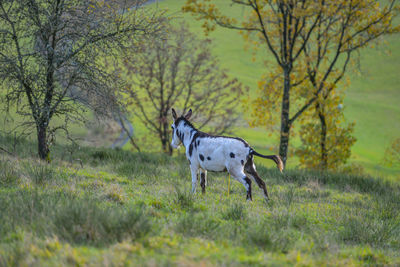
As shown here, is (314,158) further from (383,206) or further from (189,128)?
(189,128)

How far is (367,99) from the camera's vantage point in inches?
2502

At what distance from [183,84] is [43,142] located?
51.0 ft

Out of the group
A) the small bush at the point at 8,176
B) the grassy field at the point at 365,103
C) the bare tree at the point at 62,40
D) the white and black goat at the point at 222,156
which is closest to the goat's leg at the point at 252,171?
the white and black goat at the point at 222,156

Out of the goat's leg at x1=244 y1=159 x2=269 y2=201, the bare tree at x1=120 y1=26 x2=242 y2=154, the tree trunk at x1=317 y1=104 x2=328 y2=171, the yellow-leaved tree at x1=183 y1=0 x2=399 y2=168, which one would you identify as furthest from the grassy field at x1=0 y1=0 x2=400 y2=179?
the goat's leg at x1=244 y1=159 x2=269 y2=201

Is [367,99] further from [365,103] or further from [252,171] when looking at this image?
[252,171]

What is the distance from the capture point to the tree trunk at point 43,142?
10046 millimetres

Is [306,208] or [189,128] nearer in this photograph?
[306,208]

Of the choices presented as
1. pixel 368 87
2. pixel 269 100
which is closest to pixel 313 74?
pixel 269 100

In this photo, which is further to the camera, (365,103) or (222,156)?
(365,103)

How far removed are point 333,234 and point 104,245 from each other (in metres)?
3.55

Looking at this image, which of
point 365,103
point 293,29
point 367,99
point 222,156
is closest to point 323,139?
point 293,29

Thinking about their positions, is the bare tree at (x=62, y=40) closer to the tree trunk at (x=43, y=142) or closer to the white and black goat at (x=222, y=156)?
the tree trunk at (x=43, y=142)

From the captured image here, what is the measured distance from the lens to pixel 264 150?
46812 mm

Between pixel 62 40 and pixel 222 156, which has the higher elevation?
pixel 62 40
